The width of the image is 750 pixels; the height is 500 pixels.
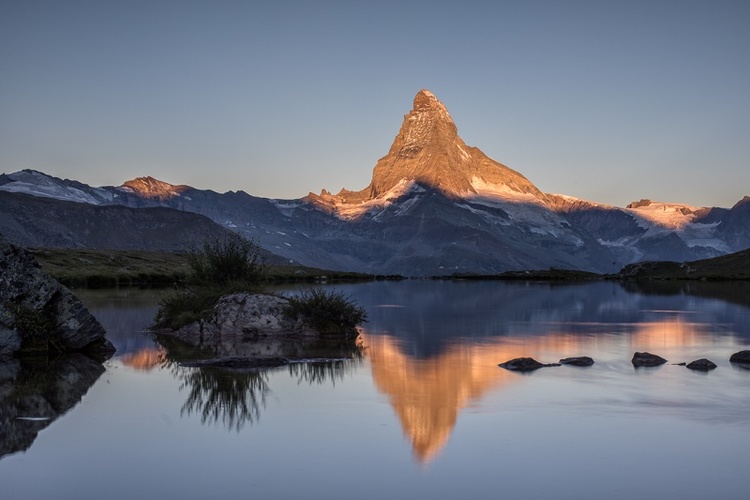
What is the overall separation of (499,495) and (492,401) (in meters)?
8.65

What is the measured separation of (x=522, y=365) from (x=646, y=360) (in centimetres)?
547

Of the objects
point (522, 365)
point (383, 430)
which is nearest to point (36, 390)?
point (383, 430)

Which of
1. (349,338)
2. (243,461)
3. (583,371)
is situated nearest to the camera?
(243,461)

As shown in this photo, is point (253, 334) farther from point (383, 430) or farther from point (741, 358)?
point (741, 358)

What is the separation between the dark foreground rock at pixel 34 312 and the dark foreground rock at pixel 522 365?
16.4 m

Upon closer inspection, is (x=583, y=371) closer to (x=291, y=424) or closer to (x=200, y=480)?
(x=291, y=424)

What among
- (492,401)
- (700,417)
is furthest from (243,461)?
(700,417)

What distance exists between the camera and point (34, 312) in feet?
98.2

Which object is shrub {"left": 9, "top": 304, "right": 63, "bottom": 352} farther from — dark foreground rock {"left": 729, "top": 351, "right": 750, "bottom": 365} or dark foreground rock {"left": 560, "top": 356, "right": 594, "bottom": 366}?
dark foreground rock {"left": 729, "top": 351, "right": 750, "bottom": 365}

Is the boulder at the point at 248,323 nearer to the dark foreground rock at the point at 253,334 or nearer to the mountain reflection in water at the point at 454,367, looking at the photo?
the dark foreground rock at the point at 253,334

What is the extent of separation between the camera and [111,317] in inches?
1933

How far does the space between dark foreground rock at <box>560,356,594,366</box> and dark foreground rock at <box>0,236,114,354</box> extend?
18663mm

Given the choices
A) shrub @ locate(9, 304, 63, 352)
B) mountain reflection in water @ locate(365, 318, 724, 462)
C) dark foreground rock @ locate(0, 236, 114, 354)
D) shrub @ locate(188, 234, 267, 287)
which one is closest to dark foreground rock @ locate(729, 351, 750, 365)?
mountain reflection in water @ locate(365, 318, 724, 462)

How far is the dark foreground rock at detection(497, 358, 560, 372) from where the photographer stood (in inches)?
1115
